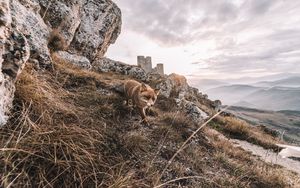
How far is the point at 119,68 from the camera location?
14.4 meters

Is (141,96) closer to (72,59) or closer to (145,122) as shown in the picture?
(145,122)

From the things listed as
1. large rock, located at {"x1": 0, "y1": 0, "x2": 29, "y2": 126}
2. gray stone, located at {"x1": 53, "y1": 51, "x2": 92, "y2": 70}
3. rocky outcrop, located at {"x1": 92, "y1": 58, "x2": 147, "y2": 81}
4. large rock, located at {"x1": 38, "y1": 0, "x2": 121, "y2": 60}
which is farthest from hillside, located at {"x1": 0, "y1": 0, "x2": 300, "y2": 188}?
rocky outcrop, located at {"x1": 92, "y1": 58, "x2": 147, "y2": 81}

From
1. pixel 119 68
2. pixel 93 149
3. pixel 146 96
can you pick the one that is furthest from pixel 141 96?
pixel 119 68

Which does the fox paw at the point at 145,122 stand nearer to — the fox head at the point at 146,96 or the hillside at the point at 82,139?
the hillside at the point at 82,139

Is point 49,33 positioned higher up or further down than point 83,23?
further down

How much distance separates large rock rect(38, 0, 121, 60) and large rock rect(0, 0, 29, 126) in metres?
7.16

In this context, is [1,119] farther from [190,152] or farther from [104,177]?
[190,152]

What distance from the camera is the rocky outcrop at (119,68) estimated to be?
1373 cm

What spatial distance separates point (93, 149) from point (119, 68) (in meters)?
11.2

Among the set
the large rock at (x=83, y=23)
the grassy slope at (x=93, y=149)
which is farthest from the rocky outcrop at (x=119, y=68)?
the grassy slope at (x=93, y=149)

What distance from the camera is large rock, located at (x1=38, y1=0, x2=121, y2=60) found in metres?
10.7

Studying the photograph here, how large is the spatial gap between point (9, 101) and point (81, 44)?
32.4ft

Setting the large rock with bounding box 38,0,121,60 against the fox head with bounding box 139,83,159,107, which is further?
the large rock with bounding box 38,0,121,60

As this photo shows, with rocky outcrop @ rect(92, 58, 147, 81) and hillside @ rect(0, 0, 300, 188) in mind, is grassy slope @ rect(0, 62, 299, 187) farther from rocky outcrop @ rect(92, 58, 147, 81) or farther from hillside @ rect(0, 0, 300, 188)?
rocky outcrop @ rect(92, 58, 147, 81)
